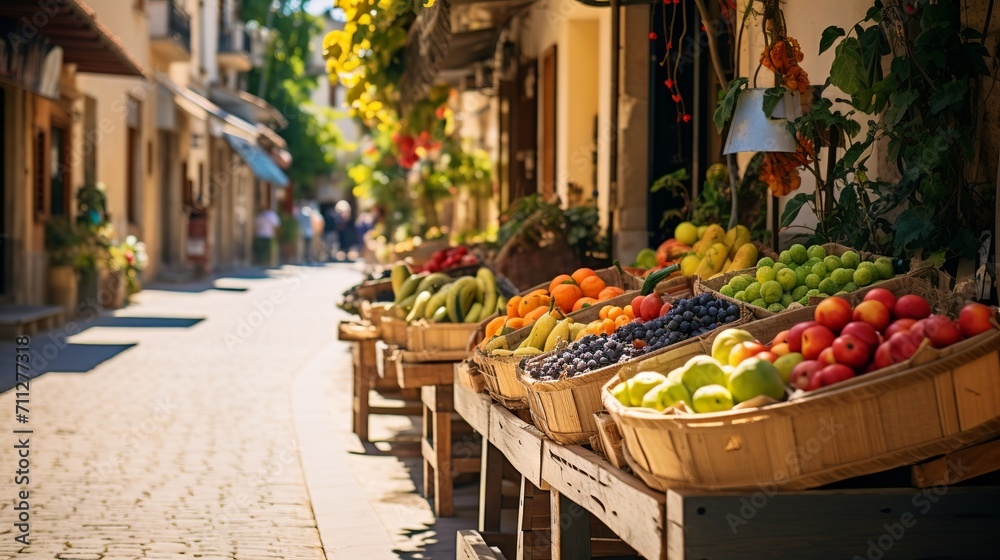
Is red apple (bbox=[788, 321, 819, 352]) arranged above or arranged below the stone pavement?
above

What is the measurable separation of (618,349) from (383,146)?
64.8 feet

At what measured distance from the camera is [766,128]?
5.29 m

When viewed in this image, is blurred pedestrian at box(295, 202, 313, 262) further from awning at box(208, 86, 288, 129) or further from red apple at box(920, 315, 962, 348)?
red apple at box(920, 315, 962, 348)

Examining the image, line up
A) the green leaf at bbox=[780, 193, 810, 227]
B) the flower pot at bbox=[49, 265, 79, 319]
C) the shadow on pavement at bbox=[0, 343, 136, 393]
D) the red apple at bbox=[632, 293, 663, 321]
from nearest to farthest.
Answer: the red apple at bbox=[632, 293, 663, 321] < the green leaf at bbox=[780, 193, 810, 227] < the shadow on pavement at bbox=[0, 343, 136, 393] < the flower pot at bbox=[49, 265, 79, 319]

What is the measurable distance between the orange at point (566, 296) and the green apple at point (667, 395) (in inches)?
90.6

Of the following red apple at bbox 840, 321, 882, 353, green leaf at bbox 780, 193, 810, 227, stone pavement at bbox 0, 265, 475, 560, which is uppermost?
green leaf at bbox 780, 193, 810, 227

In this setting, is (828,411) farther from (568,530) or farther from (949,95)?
(949,95)

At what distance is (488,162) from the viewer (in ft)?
59.2

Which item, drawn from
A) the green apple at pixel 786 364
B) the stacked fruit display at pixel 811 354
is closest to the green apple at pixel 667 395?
the stacked fruit display at pixel 811 354

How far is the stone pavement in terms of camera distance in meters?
5.86

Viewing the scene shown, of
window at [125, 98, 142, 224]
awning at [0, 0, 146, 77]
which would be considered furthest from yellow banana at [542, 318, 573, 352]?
window at [125, 98, 142, 224]

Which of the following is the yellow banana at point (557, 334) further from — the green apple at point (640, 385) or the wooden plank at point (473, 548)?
the green apple at point (640, 385)

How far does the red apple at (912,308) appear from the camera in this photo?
11.4 ft

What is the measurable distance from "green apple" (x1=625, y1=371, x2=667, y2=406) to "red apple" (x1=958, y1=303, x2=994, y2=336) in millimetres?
803
